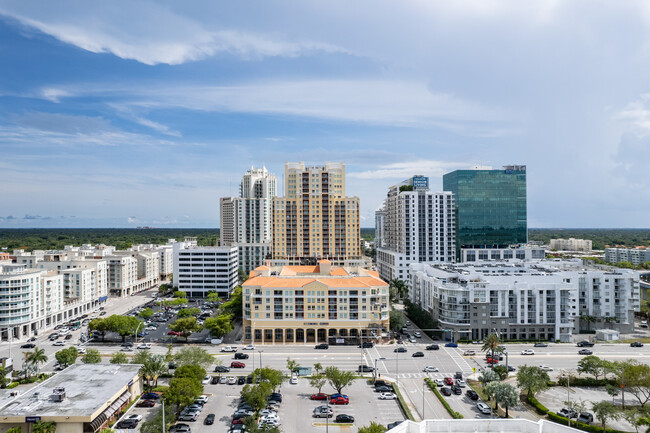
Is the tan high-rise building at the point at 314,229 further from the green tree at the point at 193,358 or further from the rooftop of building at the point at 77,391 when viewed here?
the rooftop of building at the point at 77,391

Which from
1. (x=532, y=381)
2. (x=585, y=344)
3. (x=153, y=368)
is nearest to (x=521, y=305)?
(x=585, y=344)

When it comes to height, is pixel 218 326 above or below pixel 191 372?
below

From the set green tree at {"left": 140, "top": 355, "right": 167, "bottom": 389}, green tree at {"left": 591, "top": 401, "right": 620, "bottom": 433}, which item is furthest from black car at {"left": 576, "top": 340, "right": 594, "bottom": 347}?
green tree at {"left": 140, "top": 355, "right": 167, "bottom": 389}

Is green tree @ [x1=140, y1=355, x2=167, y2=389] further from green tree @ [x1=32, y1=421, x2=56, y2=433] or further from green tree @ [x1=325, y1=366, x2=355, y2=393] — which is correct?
green tree @ [x1=325, y1=366, x2=355, y2=393]

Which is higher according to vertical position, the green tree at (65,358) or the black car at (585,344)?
the green tree at (65,358)

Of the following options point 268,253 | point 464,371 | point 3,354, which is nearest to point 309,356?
point 464,371

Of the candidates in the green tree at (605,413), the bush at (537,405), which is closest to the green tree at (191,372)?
the bush at (537,405)

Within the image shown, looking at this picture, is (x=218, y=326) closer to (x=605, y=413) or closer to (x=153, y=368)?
(x=153, y=368)
